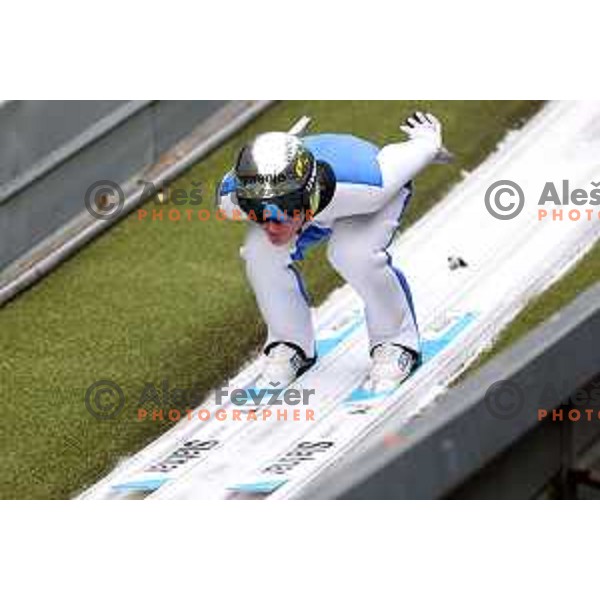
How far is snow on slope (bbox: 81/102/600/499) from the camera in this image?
27.2ft

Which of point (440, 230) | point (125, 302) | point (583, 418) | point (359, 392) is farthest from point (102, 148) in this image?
point (583, 418)

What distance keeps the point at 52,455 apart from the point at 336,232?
166cm

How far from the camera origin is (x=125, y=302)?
978cm
